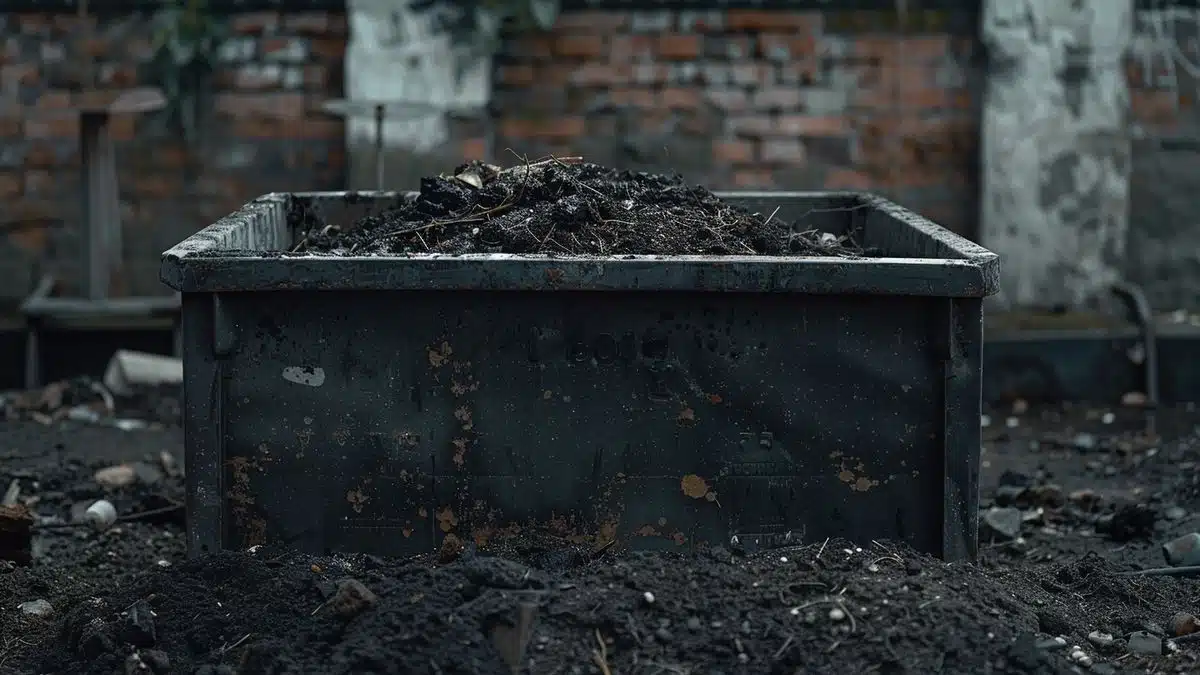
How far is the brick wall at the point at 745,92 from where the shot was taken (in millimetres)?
8406

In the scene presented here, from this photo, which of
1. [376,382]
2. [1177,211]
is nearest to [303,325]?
[376,382]

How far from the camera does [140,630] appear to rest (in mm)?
3807

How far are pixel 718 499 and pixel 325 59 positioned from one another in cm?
510

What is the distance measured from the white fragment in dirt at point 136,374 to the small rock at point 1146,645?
5.10m

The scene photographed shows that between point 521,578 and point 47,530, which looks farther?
point 47,530

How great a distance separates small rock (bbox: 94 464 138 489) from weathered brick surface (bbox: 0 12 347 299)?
221 cm

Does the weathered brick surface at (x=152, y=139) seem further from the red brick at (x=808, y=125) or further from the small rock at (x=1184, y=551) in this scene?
the small rock at (x=1184, y=551)

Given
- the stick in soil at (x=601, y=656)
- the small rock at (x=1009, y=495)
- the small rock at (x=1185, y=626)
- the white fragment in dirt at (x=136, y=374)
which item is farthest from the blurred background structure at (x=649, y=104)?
the stick in soil at (x=601, y=656)

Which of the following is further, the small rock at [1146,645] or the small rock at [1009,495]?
the small rock at [1009,495]

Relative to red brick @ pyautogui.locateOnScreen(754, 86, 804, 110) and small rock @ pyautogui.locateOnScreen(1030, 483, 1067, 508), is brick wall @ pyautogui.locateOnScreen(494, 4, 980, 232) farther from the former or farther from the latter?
small rock @ pyautogui.locateOnScreen(1030, 483, 1067, 508)

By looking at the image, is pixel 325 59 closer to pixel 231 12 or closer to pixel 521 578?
pixel 231 12

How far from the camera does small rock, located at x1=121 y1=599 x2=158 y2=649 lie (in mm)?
3809

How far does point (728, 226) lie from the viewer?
454 cm

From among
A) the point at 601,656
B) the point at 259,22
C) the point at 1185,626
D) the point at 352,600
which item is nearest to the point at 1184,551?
the point at 1185,626
